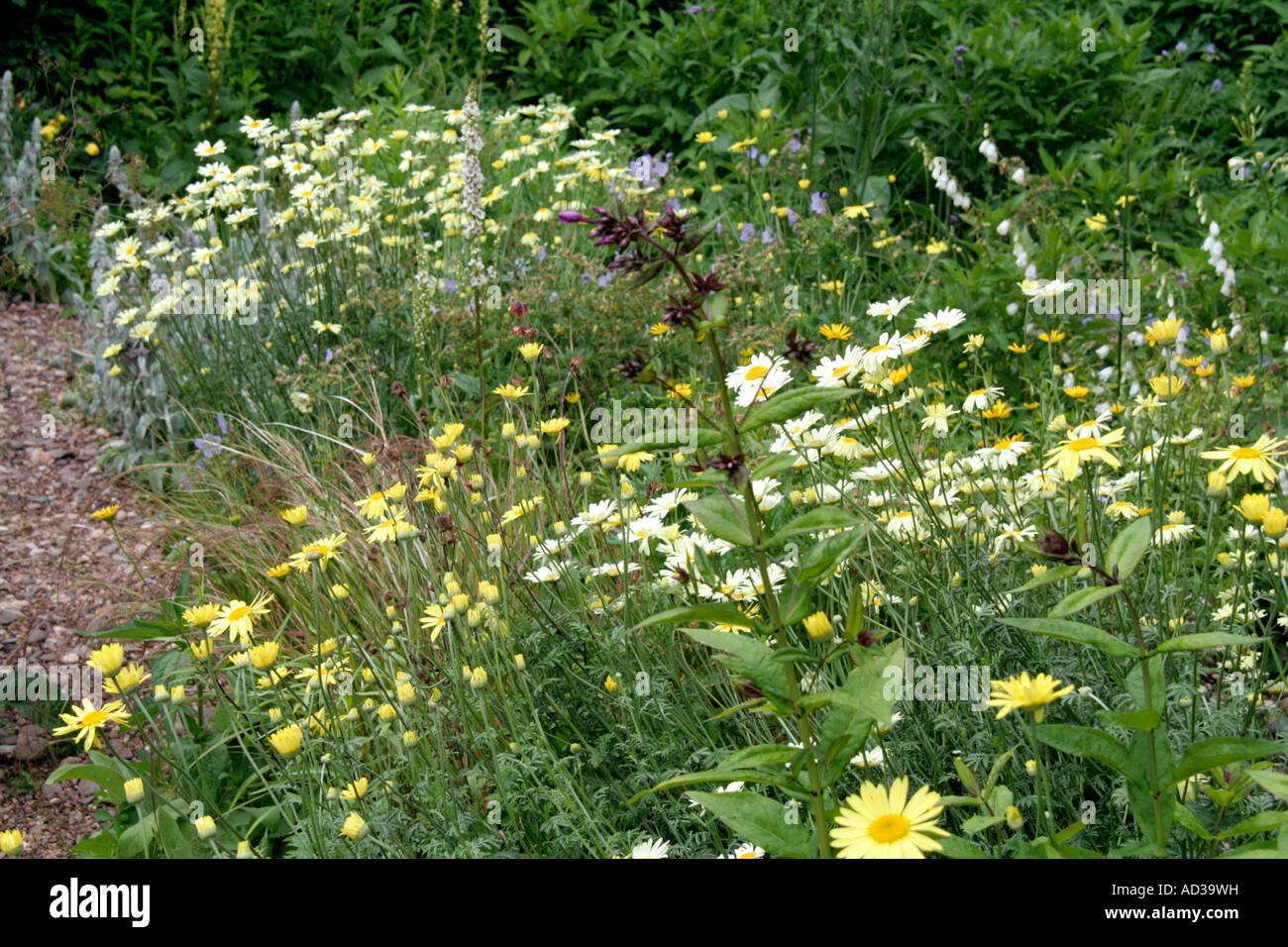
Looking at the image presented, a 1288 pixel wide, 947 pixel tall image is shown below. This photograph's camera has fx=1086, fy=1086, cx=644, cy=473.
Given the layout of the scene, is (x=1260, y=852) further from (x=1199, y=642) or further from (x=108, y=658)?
(x=108, y=658)

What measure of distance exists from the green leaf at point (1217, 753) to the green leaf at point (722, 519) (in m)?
0.59

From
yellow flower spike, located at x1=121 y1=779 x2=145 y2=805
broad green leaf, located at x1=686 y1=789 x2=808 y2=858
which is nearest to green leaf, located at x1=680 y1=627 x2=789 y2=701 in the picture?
broad green leaf, located at x1=686 y1=789 x2=808 y2=858

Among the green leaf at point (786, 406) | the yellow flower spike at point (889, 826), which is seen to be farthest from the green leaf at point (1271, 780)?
the green leaf at point (786, 406)

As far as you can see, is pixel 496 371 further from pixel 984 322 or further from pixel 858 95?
pixel 858 95

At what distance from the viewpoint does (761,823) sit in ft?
4.37

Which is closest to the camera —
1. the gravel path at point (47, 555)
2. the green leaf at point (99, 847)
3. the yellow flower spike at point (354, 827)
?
the yellow flower spike at point (354, 827)

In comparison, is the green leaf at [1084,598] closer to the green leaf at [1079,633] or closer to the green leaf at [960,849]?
the green leaf at [1079,633]

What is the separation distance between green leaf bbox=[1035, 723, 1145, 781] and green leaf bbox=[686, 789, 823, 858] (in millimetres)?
301

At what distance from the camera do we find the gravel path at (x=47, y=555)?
9.52ft

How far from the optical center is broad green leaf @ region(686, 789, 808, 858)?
1311 millimetres

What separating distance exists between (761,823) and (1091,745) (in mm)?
413

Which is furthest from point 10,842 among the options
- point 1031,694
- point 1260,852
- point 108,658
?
point 1260,852

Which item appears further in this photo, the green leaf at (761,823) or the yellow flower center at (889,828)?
the green leaf at (761,823)
